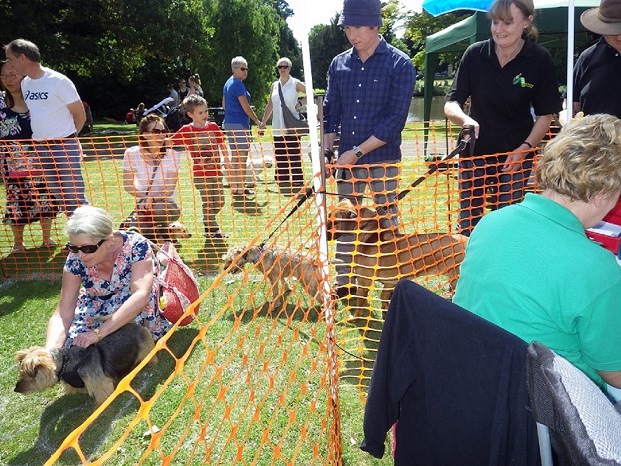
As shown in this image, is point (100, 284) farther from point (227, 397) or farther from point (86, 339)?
point (227, 397)

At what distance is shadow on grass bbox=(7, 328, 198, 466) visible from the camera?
101 inches

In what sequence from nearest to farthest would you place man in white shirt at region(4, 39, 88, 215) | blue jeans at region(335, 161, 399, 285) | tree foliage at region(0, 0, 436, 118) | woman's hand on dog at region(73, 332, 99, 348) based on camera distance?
woman's hand on dog at region(73, 332, 99, 348), blue jeans at region(335, 161, 399, 285), man in white shirt at region(4, 39, 88, 215), tree foliage at region(0, 0, 436, 118)

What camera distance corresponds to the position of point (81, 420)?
2803 millimetres

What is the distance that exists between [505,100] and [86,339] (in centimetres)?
303

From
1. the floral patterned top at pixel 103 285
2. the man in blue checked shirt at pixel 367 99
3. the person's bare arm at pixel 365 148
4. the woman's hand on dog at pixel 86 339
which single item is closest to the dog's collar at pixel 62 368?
the woman's hand on dog at pixel 86 339

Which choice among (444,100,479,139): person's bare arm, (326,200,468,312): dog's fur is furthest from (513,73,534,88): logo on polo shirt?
(326,200,468,312): dog's fur

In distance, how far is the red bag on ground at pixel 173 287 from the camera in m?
3.40

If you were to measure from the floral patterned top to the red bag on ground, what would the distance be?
33cm

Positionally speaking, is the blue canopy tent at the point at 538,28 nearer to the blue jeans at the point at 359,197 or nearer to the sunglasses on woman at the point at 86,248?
the blue jeans at the point at 359,197

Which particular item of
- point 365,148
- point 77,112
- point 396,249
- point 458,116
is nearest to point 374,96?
point 365,148

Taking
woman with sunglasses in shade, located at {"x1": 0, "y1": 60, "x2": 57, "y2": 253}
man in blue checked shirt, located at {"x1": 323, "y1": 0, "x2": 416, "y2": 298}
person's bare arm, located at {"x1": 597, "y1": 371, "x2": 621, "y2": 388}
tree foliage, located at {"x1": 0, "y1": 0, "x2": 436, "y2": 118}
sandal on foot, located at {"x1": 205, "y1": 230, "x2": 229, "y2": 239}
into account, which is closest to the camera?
person's bare arm, located at {"x1": 597, "y1": 371, "x2": 621, "y2": 388}

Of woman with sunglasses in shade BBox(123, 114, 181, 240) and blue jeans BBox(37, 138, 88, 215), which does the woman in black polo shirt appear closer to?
woman with sunglasses in shade BBox(123, 114, 181, 240)

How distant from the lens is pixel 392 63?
3.41 metres

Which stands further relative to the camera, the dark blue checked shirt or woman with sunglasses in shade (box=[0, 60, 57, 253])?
woman with sunglasses in shade (box=[0, 60, 57, 253])
